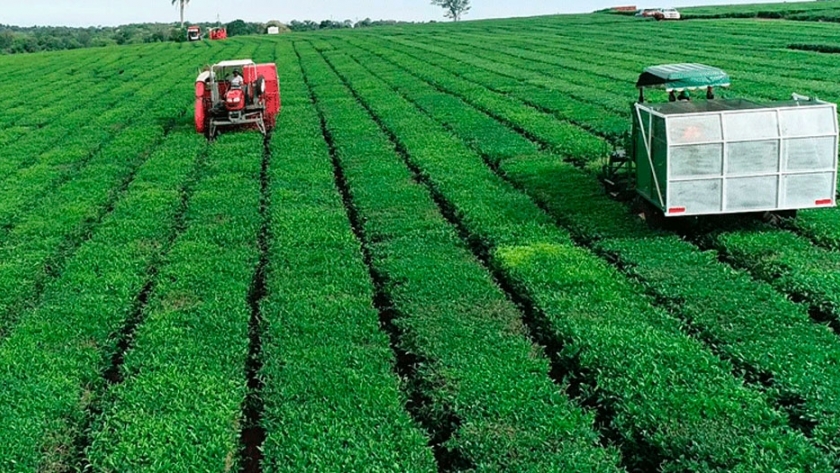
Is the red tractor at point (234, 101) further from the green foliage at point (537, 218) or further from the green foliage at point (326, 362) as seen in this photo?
the green foliage at point (326, 362)

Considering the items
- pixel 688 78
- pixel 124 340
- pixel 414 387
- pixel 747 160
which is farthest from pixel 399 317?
pixel 688 78

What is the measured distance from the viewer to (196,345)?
9.22m

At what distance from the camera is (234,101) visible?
73.4 feet

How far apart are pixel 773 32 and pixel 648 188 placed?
144 ft

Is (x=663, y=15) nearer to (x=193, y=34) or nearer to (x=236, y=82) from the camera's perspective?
(x=193, y=34)

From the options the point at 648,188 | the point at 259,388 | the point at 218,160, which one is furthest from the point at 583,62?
the point at 259,388

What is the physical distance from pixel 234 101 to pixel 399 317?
553 inches

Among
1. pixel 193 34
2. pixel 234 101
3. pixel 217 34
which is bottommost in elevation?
pixel 234 101

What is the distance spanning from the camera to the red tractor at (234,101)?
892 inches

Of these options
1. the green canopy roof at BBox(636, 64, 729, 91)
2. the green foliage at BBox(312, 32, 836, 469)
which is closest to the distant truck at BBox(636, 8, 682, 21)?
the green foliage at BBox(312, 32, 836, 469)

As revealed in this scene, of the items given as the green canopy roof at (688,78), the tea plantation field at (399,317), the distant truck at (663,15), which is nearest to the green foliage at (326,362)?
the tea plantation field at (399,317)

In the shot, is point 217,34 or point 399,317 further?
point 217,34

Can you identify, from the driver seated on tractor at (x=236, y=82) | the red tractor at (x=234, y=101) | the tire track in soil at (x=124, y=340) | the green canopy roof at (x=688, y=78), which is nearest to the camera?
the tire track in soil at (x=124, y=340)

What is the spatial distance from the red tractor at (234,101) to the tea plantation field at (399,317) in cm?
240
